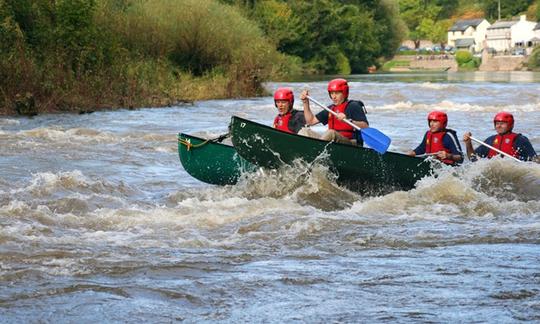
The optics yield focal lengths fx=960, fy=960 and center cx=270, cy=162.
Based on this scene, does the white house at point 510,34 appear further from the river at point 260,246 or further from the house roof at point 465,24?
the river at point 260,246

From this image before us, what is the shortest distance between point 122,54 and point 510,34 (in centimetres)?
10932

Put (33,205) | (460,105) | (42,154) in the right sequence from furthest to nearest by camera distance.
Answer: (460,105) < (42,154) < (33,205)

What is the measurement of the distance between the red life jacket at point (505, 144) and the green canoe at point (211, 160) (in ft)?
10.1

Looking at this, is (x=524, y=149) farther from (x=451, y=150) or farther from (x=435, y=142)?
(x=435, y=142)

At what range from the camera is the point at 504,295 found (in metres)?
6.38

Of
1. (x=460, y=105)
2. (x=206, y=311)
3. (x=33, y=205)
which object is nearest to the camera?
(x=206, y=311)

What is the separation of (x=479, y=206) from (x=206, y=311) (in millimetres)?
4833

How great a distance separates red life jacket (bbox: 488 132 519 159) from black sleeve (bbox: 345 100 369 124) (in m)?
1.91

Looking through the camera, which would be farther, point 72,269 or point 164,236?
point 164,236

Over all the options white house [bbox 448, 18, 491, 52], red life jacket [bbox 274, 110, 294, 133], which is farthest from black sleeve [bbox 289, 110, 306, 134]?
white house [bbox 448, 18, 491, 52]

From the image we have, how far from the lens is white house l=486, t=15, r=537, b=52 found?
126000 millimetres

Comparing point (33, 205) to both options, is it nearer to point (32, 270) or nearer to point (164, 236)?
point (164, 236)

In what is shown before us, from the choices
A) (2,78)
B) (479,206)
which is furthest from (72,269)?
(2,78)

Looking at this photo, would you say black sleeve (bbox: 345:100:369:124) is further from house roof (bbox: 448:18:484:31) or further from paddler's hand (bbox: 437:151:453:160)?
house roof (bbox: 448:18:484:31)
